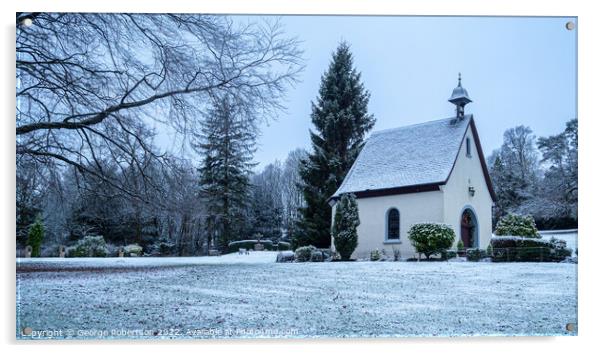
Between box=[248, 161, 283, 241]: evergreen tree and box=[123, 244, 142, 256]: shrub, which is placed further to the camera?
box=[248, 161, 283, 241]: evergreen tree

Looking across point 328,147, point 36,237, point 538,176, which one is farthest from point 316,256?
point 36,237

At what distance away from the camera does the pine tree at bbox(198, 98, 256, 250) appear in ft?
28.2

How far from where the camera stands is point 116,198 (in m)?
8.48

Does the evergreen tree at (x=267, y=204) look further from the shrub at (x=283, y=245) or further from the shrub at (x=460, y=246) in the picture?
the shrub at (x=460, y=246)

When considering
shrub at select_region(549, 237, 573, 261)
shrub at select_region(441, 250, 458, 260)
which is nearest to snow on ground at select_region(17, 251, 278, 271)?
shrub at select_region(441, 250, 458, 260)

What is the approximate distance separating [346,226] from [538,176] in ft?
10.4

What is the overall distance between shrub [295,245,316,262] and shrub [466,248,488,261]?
2.87 metres

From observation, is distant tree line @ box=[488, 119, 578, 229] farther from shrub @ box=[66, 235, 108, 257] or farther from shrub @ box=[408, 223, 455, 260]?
shrub @ box=[66, 235, 108, 257]

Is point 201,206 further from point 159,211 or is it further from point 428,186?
point 428,186

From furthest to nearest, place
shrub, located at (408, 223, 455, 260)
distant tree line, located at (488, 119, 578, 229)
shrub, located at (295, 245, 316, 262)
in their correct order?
shrub, located at (408, 223, 455, 260) → shrub, located at (295, 245, 316, 262) → distant tree line, located at (488, 119, 578, 229)

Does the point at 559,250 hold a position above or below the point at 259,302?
above

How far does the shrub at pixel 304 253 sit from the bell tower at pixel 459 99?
316cm

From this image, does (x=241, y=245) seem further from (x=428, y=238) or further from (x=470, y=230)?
(x=470, y=230)

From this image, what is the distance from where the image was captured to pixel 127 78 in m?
8.27
